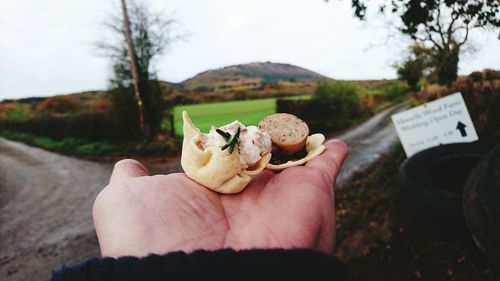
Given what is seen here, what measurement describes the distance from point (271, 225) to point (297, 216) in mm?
144

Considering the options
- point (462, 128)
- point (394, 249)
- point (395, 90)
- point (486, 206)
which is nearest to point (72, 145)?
point (394, 249)

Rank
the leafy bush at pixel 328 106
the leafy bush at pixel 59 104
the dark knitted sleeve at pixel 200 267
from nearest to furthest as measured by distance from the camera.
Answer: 1. the dark knitted sleeve at pixel 200 267
2. the leafy bush at pixel 328 106
3. the leafy bush at pixel 59 104

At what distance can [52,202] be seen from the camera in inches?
380

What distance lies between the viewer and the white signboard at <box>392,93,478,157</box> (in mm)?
5582

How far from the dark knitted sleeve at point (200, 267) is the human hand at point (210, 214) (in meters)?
0.20

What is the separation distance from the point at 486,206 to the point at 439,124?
122 inches

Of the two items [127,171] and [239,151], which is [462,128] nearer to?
[239,151]


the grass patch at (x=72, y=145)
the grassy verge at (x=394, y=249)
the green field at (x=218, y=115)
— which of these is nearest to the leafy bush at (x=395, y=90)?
the green field at (x=218, y=115)

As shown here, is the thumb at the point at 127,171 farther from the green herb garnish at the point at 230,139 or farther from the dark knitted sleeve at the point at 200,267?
the dark knitted sleeve at the point at 200,267

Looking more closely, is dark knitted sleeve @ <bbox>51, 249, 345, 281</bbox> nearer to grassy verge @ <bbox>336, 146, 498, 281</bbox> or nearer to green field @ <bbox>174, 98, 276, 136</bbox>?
grassy verge @ <bbox>336, 146, 498, 281</bbox>

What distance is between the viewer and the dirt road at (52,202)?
629 centimetres

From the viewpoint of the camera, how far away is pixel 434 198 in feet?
13.4

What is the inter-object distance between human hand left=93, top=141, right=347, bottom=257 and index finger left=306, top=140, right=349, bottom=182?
1cm

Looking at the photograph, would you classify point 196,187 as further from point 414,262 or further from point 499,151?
point 414,262
